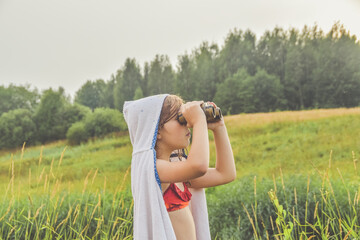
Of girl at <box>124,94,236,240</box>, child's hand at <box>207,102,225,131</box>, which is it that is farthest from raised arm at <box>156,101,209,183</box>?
child's hand at <box>207,102,225,131</box>

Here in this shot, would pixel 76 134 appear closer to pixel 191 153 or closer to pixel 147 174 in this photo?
pixel 147 174

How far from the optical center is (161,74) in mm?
17328

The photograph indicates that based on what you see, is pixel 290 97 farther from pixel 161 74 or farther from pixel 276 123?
pixel 161 74

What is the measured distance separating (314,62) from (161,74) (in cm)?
777

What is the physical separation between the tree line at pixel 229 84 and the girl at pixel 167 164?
13180mm

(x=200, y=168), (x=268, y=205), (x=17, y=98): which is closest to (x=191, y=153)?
(x=200, y=168)

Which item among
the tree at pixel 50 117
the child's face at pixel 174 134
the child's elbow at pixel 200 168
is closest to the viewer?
the child's elbow at pixel 200 168

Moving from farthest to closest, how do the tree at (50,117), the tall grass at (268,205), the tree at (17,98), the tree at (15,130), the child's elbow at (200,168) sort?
the tree at (17,98) → the tree at (50,117) → the tree at (15,130) → the tall grass at (268,205) → the child's elbow at (200,168)

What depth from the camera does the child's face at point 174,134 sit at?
A: 1.34 m

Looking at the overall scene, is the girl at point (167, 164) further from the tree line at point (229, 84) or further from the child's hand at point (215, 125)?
the tree line at point (229, 84)

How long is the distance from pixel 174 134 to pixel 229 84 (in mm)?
14471

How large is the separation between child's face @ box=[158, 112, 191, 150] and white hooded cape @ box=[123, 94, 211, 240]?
0.06 metres

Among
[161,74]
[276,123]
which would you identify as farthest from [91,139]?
[276,123]

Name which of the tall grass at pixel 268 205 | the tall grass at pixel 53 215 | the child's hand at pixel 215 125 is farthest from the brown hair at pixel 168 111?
the tall grass at pixel 268 205
